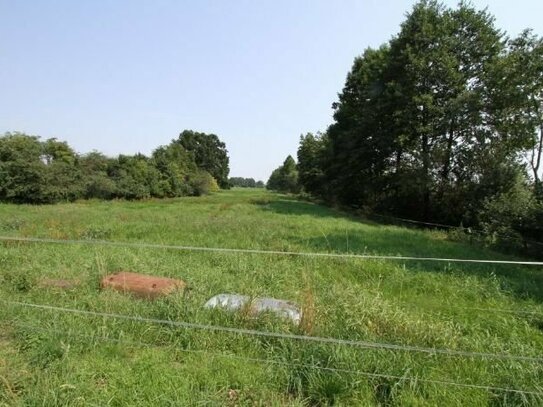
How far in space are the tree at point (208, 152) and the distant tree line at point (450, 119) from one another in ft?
209

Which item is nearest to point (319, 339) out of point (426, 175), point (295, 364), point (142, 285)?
point (295, 364)

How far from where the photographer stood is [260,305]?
4766mm

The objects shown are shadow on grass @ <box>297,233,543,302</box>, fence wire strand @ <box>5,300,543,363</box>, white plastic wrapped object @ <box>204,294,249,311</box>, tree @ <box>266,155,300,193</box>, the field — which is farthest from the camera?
tree @ <box>266,155,300,193</box>

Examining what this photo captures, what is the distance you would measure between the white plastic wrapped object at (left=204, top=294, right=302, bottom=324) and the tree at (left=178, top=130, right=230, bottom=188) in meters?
83.6

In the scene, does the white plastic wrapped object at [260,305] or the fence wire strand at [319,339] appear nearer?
the fence wire strand at [319,339]

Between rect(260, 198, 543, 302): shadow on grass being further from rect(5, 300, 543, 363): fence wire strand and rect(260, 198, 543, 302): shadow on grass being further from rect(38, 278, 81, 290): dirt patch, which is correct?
rect(38, 278, 81, 290): dirt patch

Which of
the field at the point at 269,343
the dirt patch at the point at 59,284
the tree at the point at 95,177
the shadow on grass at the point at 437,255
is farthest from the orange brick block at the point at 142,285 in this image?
the tree at the point at 95,177

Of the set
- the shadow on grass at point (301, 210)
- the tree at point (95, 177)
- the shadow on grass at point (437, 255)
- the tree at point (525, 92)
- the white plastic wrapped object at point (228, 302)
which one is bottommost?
the shadow on grass at point (437, 255)

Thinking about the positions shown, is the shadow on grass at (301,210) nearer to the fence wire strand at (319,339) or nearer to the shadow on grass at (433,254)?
the shadow on grass at (433,254)

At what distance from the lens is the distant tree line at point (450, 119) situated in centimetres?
2142

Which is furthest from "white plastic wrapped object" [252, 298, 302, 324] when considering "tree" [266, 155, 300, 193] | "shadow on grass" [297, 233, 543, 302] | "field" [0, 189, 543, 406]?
"tree" [266, 155, 300, 193]

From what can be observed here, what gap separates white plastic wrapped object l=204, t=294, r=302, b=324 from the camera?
4.54m

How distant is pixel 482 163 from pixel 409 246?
539 inches

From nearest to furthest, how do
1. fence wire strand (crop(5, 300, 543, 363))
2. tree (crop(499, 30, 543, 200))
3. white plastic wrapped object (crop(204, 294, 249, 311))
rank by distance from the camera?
fence wire strand (crop(5, 300, 543, 363)) → white plastic wrapped object (crop(204, 294, 249, 311)) → tree (crop(499, 30, 543, 200))
